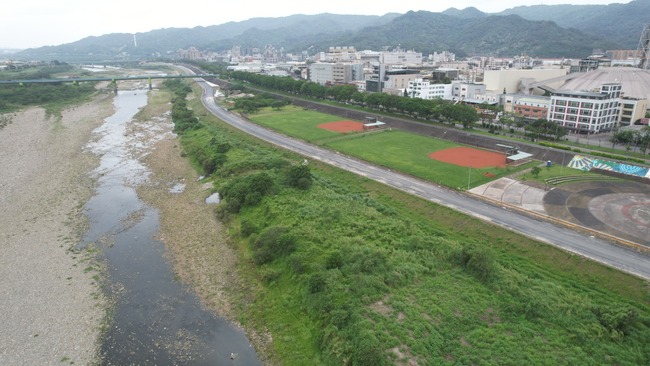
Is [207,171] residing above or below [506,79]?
below

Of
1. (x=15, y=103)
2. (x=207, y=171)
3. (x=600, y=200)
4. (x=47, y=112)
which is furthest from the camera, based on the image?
(x=15, y=103)

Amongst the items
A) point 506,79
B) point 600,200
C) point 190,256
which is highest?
point 506,79

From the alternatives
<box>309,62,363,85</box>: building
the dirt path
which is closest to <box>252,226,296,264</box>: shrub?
the dirt path

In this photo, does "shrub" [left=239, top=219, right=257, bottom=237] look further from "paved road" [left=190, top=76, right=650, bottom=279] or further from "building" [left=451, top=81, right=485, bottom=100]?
"building" [left=451, top=81, right=485, bottom=100]

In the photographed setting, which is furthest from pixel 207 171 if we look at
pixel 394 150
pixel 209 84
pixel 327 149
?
pixel 209 84

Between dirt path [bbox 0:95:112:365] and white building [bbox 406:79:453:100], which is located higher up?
white building [bbox 406:79:453:100]

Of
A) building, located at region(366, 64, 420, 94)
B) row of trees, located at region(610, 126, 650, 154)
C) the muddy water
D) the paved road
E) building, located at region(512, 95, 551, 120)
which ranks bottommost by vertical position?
the muddy water

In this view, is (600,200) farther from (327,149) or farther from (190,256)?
(190,256)
